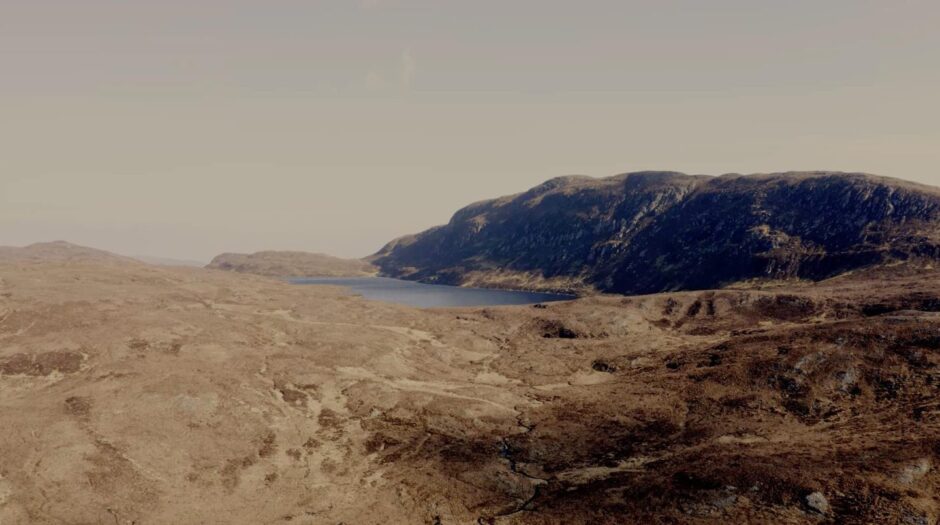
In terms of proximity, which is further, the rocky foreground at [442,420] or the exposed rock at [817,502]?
the rocky foreground at [442,420]

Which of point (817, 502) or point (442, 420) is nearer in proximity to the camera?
point (817, 502)

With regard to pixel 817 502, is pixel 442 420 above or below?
below

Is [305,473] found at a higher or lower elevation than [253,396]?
lower

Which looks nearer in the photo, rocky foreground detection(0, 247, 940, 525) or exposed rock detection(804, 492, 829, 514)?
exposed rock detection(804, 492, 829, 514)

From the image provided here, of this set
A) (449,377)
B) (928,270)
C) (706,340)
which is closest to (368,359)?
(449,377)

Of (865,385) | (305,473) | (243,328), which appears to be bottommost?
(305,473)

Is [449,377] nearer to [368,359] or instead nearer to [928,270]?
[368,359]


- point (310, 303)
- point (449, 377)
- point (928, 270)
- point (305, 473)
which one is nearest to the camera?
point (305, 473)

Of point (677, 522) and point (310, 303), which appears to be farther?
point (310, 303)
